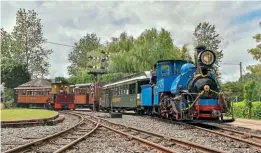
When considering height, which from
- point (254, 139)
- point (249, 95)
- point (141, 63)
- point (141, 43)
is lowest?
point (254, 139)

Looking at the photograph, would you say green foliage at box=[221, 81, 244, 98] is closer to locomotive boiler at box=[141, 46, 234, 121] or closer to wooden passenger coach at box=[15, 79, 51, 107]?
locomotive boiler at box=[141, 46, 234, 121]

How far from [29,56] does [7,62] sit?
3.56m

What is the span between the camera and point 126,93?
84.1 feet

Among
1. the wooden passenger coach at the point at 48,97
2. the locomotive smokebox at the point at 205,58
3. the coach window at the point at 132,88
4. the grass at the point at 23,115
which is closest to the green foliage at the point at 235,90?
the locomotive smokebox at the point at 205,58

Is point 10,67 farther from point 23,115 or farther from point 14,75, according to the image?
point 23,115

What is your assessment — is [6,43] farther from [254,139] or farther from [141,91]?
[254,139]

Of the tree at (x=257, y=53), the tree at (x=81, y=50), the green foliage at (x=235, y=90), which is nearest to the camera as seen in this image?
the green foliage at (x=235, y=90)

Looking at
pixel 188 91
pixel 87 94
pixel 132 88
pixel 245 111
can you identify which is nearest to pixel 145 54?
pixel 87 94

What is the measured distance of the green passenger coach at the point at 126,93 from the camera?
74.7 feet

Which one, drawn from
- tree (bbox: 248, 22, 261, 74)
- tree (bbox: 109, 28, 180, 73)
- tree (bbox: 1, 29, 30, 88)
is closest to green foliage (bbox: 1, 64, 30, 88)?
tree (bbox: 1, 29, 30, 88)

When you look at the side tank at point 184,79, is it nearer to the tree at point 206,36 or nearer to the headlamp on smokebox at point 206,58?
the headlamp on smokebox at point 206,58

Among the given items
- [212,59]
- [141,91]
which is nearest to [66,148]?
[212,59]

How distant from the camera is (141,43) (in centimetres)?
4612

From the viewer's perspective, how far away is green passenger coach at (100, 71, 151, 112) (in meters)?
22.8
